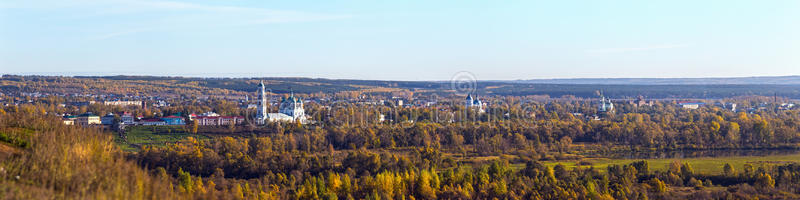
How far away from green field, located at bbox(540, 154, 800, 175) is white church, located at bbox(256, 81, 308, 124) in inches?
1145

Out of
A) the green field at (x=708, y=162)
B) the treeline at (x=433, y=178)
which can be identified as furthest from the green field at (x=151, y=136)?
the green field at (x=708, y=162)

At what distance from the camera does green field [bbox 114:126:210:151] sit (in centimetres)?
4706

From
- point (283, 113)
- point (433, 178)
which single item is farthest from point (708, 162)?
point (283, 113)

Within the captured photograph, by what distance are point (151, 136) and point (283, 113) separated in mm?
20948

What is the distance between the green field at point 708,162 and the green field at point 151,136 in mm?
25283

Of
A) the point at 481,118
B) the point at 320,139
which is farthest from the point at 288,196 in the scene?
the point at 481,118

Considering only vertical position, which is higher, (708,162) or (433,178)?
(433,178)

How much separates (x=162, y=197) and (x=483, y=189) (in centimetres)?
1440

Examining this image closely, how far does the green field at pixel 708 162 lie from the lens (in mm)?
36312

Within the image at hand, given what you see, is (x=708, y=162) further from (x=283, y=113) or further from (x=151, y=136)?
(x=283, y=113)

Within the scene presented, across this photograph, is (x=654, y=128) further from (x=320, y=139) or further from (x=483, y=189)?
(x=483, y=189)

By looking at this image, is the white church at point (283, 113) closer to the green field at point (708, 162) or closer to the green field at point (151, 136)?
the green field at point (151, 136)

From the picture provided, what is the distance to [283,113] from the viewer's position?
71.9m

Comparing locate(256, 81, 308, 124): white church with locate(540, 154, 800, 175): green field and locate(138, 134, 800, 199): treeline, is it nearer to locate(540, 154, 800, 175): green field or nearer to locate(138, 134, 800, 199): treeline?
locate(138, 134, 800, 199): treeline
